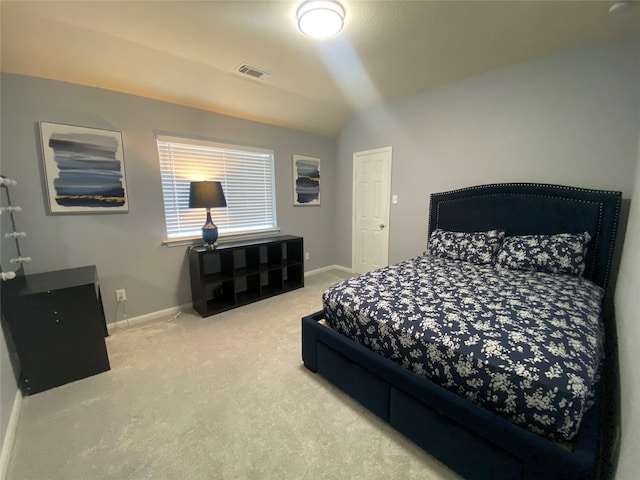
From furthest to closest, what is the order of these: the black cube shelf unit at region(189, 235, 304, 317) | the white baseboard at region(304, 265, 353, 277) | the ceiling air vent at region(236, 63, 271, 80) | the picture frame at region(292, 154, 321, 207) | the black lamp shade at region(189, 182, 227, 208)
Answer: the white baseboard at region(304, 265, 353, 277) → the picture frame at region(292, 154, 321, 207) → the black cube shelf unit at region(189, 235, 304, 317) → the black lamp shade at region(189, 182, 227, 208) → the ceiling air vent at region(236, 63, 271, 80)

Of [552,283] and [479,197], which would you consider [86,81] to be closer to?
[479,197]

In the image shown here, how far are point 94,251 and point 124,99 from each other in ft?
4.77

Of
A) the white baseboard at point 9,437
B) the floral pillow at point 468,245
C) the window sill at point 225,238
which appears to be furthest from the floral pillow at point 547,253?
the white baseboard at point 9,437

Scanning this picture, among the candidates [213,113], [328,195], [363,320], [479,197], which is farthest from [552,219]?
[213,113]

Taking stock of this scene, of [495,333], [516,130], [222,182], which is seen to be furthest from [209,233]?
[516,130]

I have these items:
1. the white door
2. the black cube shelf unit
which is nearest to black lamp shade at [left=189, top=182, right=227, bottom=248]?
the black cube shelf unit

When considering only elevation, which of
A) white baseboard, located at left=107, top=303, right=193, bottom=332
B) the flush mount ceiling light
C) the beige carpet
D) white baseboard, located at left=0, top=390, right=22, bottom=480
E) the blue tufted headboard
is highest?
the flush mount ceiling light

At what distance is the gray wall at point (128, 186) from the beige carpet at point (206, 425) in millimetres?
758

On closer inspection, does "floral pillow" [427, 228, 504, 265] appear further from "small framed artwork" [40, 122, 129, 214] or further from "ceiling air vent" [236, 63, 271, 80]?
"small framed artwork" [40, 122, 129, 214]

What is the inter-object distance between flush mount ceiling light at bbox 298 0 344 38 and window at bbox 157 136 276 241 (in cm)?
174

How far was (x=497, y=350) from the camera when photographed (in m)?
1.21

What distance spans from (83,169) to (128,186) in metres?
0.34

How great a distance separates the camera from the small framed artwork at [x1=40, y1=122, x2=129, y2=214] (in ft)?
7.23

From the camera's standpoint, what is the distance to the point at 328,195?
443 cm
